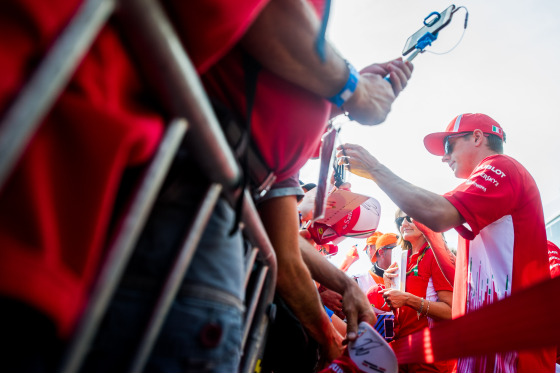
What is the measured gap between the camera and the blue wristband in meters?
0.96

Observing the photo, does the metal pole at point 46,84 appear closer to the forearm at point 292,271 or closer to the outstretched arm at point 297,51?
the outstretched arm at point 297,51

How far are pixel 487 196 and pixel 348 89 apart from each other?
1508mm

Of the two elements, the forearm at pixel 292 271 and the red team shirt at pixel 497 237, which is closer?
the forearm at pixel 292 271

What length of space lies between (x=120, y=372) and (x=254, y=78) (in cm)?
69

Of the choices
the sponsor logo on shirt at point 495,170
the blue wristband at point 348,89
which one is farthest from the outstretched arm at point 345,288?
the blue wristband at point 348,89

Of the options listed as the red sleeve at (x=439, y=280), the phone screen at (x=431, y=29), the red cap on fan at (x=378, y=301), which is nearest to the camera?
the phone screen at (x=431, y=29)

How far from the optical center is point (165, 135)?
57cm

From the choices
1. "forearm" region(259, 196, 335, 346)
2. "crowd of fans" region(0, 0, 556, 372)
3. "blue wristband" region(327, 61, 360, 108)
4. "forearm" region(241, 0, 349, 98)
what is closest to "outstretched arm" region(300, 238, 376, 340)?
"forearm" region(259, 196, 335, 346)

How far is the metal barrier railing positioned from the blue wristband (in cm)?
43

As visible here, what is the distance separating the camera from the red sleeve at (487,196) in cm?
197

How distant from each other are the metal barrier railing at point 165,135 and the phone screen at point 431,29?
1473 mm

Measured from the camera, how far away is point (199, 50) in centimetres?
63

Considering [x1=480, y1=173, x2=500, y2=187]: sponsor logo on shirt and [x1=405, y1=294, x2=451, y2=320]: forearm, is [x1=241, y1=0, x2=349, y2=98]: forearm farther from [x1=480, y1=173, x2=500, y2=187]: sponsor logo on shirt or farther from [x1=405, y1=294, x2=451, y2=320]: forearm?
[x1=405, y1=294, x2=451, y2=320]: forearm

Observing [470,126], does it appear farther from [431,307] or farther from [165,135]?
[165,135]
